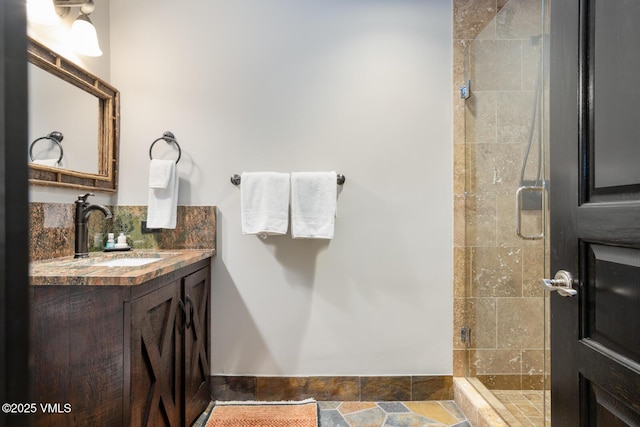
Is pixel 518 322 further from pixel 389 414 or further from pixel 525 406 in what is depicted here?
pixel 389 414

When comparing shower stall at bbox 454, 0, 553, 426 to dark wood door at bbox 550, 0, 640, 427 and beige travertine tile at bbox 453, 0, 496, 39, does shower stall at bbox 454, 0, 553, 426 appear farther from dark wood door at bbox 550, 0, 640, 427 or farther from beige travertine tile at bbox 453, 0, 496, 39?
dark wood door at bbox 550, 0, 640, 427

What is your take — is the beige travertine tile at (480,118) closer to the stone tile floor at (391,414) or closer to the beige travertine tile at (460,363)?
the beige travertine tile at (460,363)

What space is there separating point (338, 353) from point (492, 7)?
2064 millimetres

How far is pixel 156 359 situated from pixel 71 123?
3.83ft

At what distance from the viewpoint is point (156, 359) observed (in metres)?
1.20

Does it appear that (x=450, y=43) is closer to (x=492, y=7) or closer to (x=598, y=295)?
(x=492, y=7)

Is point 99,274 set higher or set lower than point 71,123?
lower

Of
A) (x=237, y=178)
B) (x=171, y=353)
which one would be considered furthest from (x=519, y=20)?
(x=171, y=353)

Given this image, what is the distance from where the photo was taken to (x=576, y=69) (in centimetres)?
82

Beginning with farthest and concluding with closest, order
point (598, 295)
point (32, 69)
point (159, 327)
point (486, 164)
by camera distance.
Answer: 1. point (486, 164)
2. point (32, 69)
3. point (159, 327)
4. point (598, 295)

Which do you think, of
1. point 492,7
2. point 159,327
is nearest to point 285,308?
point 159,327

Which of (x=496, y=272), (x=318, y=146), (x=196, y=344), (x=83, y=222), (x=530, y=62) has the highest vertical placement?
(x=530, y=62)

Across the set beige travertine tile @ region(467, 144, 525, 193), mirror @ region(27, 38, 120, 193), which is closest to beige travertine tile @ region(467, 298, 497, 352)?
beige travertine tile @ region(467, 144, 525, 193)

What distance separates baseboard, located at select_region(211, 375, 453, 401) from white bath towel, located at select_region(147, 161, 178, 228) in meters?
0.92
